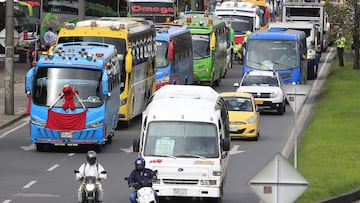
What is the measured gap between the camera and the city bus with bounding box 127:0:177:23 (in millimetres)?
71062

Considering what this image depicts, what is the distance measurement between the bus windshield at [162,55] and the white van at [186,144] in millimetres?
20322

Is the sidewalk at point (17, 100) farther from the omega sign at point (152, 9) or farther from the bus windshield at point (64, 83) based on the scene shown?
the omega sign at point (152, 9)

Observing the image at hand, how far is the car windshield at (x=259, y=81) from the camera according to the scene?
4694 centimetres

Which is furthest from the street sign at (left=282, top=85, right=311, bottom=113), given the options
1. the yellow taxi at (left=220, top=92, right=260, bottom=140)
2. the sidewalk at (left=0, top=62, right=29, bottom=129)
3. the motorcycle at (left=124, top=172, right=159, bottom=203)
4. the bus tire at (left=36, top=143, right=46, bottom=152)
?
the sidewalk at (left=0, top=62, right=29, bottom=129)

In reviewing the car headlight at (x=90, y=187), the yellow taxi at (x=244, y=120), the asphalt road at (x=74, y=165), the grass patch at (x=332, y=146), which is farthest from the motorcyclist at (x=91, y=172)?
the yellow taxi at (x=244, y=120)

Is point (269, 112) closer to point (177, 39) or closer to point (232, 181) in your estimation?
point (177, 39)

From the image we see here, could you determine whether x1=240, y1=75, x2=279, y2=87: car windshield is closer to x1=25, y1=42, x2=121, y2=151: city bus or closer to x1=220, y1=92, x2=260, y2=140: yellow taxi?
x1=220, y1=92, x2=260, y2=140: yellow taxi

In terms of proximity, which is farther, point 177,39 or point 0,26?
point 0,26

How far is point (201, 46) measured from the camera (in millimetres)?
55531

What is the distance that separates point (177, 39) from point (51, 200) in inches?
901

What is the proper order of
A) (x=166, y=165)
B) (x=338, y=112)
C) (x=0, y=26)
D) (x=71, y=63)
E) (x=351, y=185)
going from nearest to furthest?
1. (x=166, y=165)
2. (x=351, y=185)
3. (x=71, y=63)
4. (x=338, y=112)
5. (x=0, y=26)

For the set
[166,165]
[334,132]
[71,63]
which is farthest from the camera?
[334,132]

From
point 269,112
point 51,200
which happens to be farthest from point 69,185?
point 269,112

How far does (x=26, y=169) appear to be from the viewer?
3098 cm
